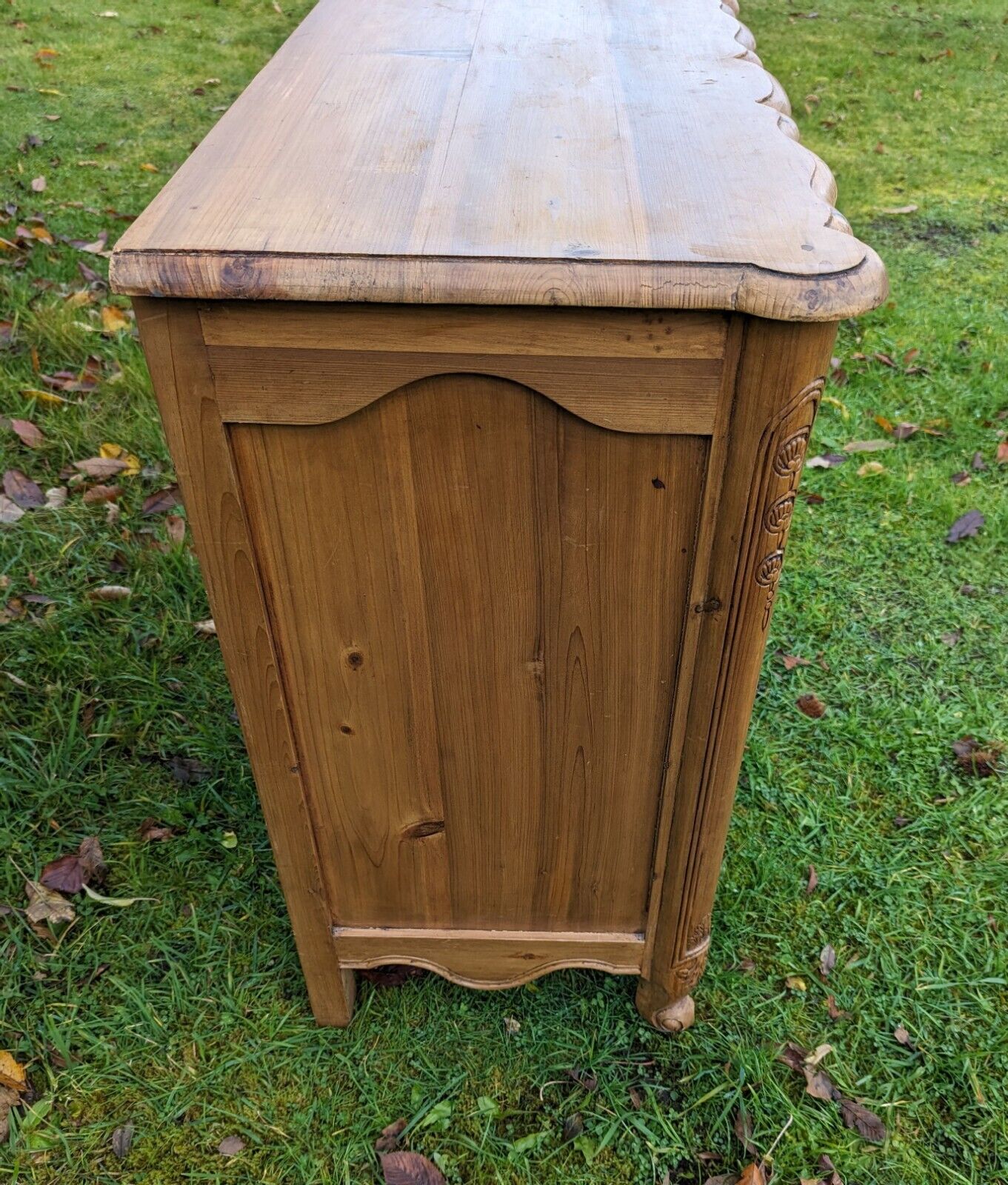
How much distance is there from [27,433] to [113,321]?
0.63 meters

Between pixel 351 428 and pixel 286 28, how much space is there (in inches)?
239

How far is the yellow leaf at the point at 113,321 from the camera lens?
124 inches

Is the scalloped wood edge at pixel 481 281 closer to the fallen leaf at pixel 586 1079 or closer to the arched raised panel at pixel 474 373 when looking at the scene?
the arched raised panel at pixel 474 373

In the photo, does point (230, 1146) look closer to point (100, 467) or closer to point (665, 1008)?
point (665, 1008)

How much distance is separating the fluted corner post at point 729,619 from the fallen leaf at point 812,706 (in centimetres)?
86

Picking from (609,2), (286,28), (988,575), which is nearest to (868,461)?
(988,575)

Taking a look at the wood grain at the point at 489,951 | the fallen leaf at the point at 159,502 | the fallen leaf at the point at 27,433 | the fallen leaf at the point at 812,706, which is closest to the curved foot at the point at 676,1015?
the wood grain at the point at 489,951

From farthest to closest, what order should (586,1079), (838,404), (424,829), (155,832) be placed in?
(838,404) < (155,832) < (586,1079) < (424,829)

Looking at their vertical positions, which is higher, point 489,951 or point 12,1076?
point 489,951

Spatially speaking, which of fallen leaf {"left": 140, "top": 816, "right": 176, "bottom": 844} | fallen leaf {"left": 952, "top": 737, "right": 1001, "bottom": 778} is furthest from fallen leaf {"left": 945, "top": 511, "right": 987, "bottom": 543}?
fallen leaf {"left": 140, "top": 816, "right": 176, "bottom": 844}

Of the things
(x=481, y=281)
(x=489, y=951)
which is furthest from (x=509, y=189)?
(x=489, y=951)

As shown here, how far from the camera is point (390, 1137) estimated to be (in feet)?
5.08

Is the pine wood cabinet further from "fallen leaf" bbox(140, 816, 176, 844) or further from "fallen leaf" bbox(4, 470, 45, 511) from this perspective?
"fallen leaf" bbox(4, 470, 45, 511)

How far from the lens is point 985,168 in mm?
4641
